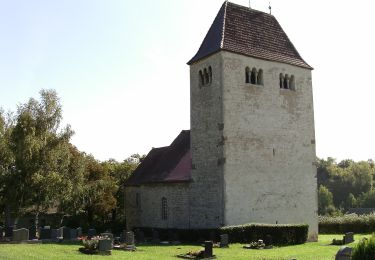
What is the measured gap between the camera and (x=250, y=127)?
30.3 meters

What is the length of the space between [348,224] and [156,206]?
1744 centimetres

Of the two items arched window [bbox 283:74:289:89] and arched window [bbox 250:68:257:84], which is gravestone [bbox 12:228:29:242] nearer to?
arched window [bbox 250:68:257:84]

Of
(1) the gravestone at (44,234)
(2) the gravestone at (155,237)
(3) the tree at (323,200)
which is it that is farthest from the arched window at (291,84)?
(3) the tree at (323,200)

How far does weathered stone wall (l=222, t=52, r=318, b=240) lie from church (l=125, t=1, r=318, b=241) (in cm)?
6

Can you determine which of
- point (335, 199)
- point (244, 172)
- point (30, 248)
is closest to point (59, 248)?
point (30, 248)

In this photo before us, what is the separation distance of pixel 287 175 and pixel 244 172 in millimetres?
3750

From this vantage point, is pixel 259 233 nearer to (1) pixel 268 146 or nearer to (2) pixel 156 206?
(1) pixel 268 146

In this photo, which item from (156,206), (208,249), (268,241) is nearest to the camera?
(208,249)

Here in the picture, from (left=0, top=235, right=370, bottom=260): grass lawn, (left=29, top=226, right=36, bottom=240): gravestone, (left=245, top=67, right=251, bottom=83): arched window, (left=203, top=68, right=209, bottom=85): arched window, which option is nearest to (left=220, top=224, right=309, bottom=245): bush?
(left=0, top=235, right=370, bottom=260): grass lawn

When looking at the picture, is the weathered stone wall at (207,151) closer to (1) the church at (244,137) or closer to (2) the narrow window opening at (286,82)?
(1) the church at (244,137)

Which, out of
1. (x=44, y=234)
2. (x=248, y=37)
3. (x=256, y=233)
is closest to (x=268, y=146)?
(x=256, y=233)

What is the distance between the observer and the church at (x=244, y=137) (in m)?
29.5

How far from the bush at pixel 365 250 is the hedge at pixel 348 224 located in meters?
27.9

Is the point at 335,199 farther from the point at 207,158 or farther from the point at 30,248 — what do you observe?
the point at 30,248
